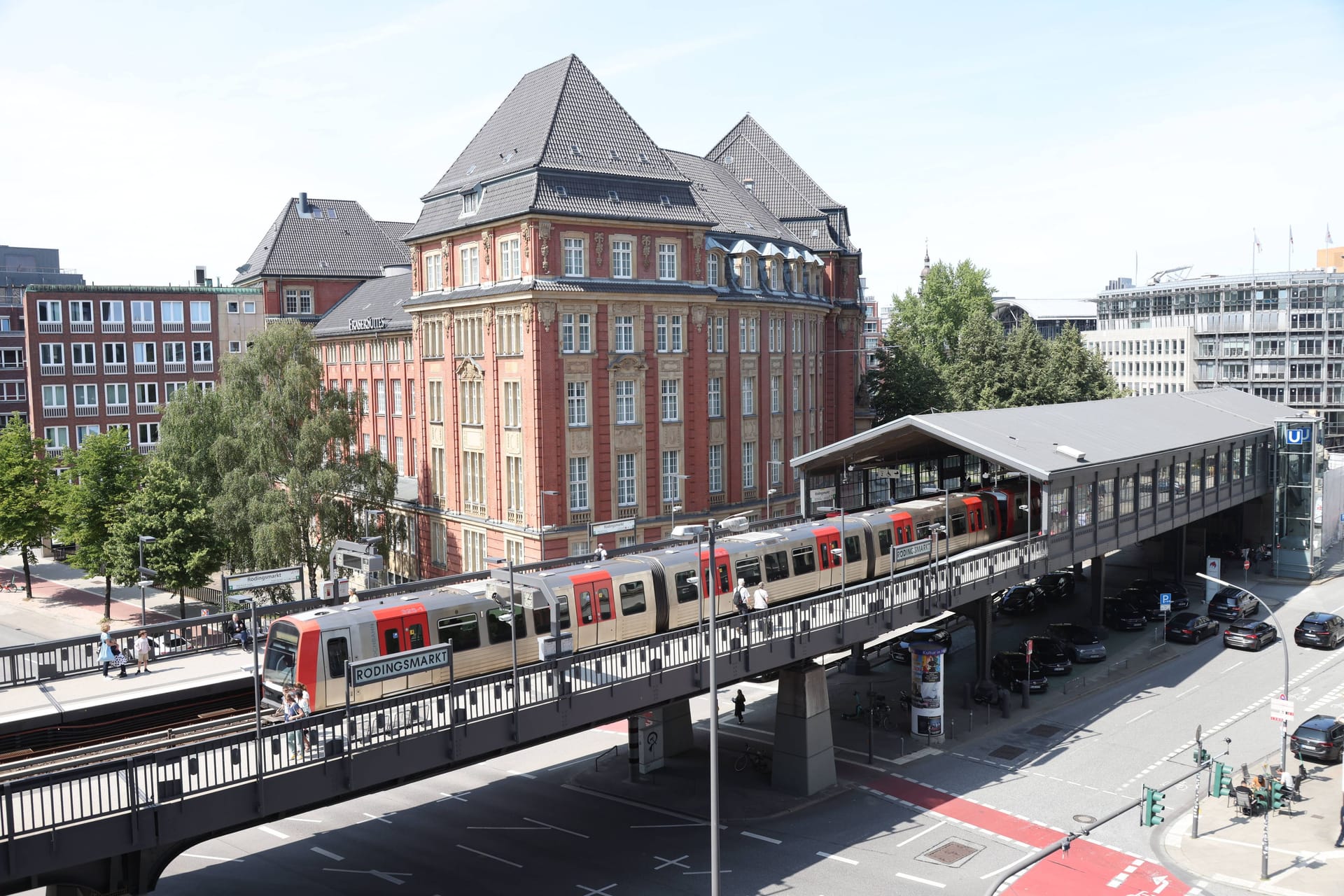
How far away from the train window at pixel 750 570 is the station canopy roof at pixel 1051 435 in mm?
9137

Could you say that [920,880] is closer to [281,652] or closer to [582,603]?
[582,603]

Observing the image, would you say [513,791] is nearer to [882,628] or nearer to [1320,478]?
[882,628]

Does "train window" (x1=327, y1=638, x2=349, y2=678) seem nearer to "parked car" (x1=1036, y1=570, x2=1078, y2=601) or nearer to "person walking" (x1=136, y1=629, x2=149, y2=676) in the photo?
"person walking" (x1=136, y1=629, x2=149, y2=676)

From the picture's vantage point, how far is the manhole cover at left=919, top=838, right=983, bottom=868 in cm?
3064

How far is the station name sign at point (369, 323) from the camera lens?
250 ft

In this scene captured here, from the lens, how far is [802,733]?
36.1 m

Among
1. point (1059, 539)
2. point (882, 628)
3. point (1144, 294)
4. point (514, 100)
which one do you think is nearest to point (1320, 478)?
point (1059, 539)

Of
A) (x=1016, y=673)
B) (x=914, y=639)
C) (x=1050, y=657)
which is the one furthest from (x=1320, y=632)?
(x=914, y=639)

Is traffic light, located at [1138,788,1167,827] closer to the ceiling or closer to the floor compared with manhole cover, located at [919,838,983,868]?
closer to the ceiling

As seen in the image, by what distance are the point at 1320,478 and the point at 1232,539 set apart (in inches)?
→ 253

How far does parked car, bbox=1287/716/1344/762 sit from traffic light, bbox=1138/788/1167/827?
825cm

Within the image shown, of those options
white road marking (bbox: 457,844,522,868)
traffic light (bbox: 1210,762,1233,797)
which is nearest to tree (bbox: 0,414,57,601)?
white road marking (bbox: 457,844,522,868)

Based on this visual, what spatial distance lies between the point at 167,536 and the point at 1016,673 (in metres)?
42.2

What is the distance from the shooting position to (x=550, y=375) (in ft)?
184
